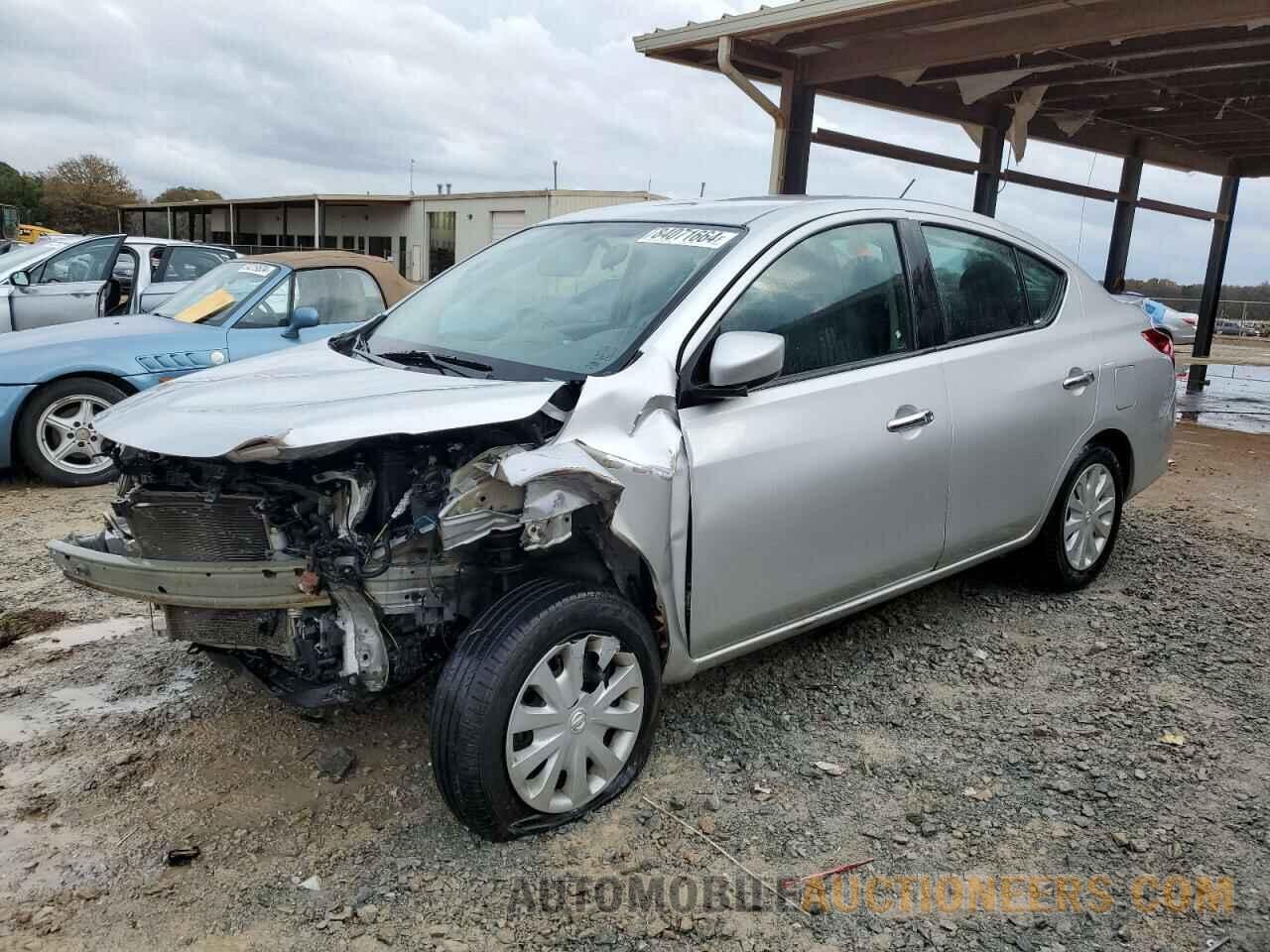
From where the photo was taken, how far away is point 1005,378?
3.93m

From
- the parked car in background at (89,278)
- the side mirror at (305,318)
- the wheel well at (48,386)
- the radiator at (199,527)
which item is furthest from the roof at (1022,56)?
the radiator at (199,527)

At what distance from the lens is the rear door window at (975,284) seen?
3.82m

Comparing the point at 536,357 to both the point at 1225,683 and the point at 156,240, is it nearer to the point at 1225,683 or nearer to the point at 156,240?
the point at 1225,683

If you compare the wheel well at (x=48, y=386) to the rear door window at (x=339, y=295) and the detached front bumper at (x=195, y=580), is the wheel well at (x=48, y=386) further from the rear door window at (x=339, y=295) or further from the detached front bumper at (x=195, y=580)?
the detached front bumper at (x=195, y=580)

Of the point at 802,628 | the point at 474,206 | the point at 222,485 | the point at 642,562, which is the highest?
the point at 474,206

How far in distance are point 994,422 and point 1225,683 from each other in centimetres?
139

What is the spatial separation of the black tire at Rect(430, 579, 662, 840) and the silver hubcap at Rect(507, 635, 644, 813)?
36mm

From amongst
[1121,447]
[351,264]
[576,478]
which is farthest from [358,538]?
→ [351,264]

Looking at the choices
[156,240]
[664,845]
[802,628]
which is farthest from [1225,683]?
[156,240]

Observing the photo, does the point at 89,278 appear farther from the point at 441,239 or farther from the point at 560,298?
the point at 441,239

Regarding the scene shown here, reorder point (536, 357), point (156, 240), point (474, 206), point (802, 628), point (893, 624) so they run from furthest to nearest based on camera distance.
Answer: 1. point (474, 206)
2. point (156, 240)
3. point (893, 624)
4. point (802, 628)
5. point (536, 357)

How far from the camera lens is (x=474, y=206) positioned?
27.1 meters

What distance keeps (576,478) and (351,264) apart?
5.43 metres

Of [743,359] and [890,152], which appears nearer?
[743,359]
